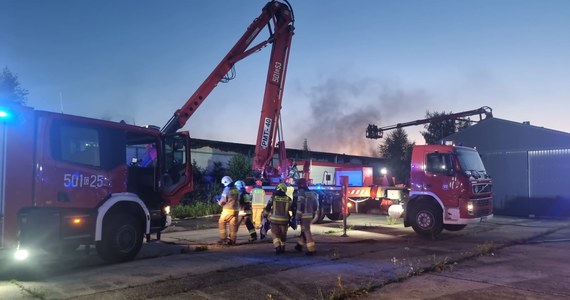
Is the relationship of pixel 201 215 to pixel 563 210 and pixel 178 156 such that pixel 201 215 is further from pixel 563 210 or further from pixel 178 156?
pixel 563 210

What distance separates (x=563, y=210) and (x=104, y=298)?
1999 centimetres

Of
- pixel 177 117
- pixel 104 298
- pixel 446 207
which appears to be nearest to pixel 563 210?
pixel 446 207

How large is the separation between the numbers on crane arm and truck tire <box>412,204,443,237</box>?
26.7 feet

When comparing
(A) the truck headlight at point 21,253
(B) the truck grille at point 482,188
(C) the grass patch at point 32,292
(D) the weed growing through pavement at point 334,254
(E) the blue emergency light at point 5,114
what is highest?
(E) the blue emergency light at point 5,114

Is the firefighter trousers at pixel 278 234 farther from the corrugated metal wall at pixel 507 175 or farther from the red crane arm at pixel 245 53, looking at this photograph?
the corrugated metal wall at pixel 507 175

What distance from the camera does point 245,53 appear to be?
47.1ft

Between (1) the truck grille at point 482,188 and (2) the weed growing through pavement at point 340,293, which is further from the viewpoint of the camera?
(1) the truck grille at point 482,188

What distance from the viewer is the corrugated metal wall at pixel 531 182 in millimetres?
19750

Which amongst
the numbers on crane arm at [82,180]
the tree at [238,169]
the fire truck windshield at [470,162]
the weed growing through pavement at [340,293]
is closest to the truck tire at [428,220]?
the fire truck windshield at [470,162]

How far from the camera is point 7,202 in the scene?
6.79 m

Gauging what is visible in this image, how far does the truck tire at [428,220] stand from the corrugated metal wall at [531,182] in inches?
413

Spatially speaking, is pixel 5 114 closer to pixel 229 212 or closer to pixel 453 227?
pixel 229 212

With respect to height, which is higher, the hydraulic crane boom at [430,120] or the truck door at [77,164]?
the hydraulic crane boom at [430,120]

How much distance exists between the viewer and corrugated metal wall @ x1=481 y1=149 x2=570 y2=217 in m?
19.8
